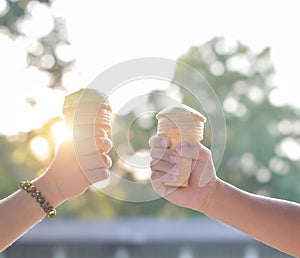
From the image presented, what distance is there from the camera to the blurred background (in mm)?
3047

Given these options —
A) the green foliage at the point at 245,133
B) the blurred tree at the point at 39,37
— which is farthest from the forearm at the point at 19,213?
the green foliage at the point at 245,133

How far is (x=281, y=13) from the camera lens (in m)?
3.73

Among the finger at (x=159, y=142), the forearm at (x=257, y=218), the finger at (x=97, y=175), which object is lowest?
the forearm at (x=257, y=218)

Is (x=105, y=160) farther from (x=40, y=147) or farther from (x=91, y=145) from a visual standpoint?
(x=40, y=147)

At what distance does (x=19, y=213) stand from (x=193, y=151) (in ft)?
0.57

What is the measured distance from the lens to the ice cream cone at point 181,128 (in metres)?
0.59

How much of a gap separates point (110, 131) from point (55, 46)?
284 centimetres

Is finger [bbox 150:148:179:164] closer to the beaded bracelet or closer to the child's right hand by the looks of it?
the child's right hand

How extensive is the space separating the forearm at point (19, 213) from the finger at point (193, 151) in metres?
0.13

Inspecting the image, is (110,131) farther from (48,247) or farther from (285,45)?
(48,247)

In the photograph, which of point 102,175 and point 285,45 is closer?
point 102,175

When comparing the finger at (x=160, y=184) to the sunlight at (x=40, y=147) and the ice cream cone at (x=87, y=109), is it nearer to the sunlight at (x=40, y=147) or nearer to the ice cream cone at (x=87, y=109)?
the ice cream cone at (x=87, y=109)

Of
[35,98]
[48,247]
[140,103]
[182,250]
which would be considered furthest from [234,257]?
[140,103]

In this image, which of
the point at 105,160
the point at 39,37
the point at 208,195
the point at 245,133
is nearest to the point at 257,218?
the point at 208,195
